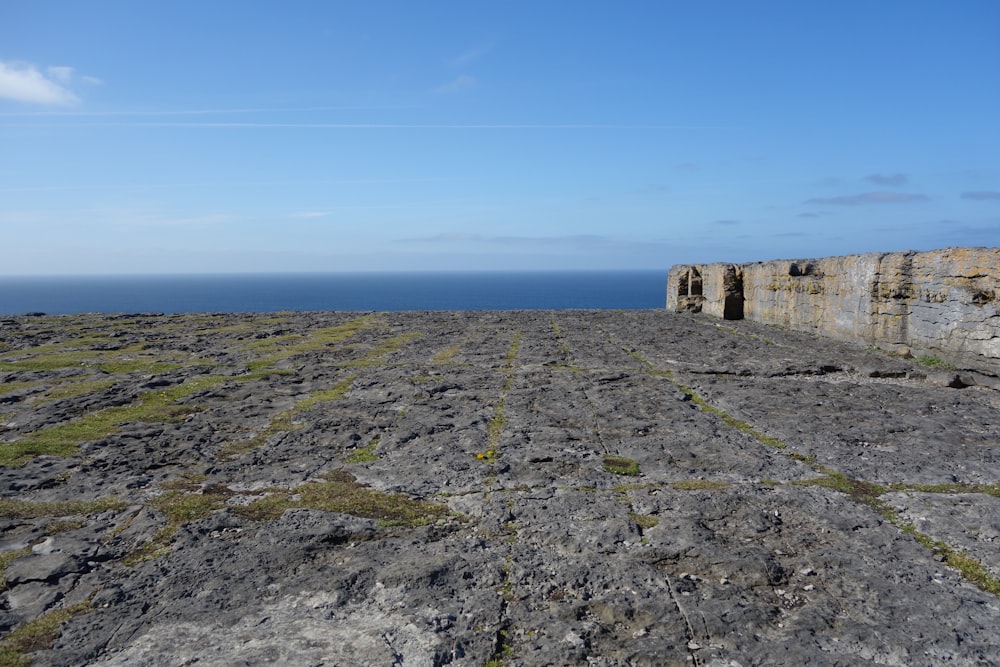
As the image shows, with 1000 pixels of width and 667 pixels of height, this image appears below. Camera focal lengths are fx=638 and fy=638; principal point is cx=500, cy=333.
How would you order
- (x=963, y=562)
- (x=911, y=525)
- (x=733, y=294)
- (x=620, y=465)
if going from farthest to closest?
(x=733, y=294)
(x=620, y=465)
(x=911, y=525)
(x=963, y=562)

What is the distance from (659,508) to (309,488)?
98.6 inches

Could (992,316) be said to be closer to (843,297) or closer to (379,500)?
(843,297)

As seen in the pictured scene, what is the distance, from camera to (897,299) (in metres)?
10.8

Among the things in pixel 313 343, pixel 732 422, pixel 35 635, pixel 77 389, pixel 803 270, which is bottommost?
pixel 35 635

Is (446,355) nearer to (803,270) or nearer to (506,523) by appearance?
(506,523)

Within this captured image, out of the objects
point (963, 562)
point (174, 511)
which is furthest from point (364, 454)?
point (963, 562)

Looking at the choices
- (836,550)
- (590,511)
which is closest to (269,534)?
(590,511)

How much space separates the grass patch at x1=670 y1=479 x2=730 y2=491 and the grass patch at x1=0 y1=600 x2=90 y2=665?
11.9 ft

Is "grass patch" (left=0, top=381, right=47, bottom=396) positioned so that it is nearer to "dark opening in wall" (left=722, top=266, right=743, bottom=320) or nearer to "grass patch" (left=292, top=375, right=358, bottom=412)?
"grass patch" (left=292, top=375, right=358, bottom=412)

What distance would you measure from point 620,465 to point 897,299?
8.31 m

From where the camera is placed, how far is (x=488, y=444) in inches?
227

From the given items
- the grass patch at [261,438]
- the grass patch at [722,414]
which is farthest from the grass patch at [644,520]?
the grass patch at [261,438]

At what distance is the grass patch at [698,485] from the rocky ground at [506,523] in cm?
3

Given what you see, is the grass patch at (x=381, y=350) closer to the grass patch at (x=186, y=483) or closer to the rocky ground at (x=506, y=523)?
the rocky ground at (x=506, y=523)
